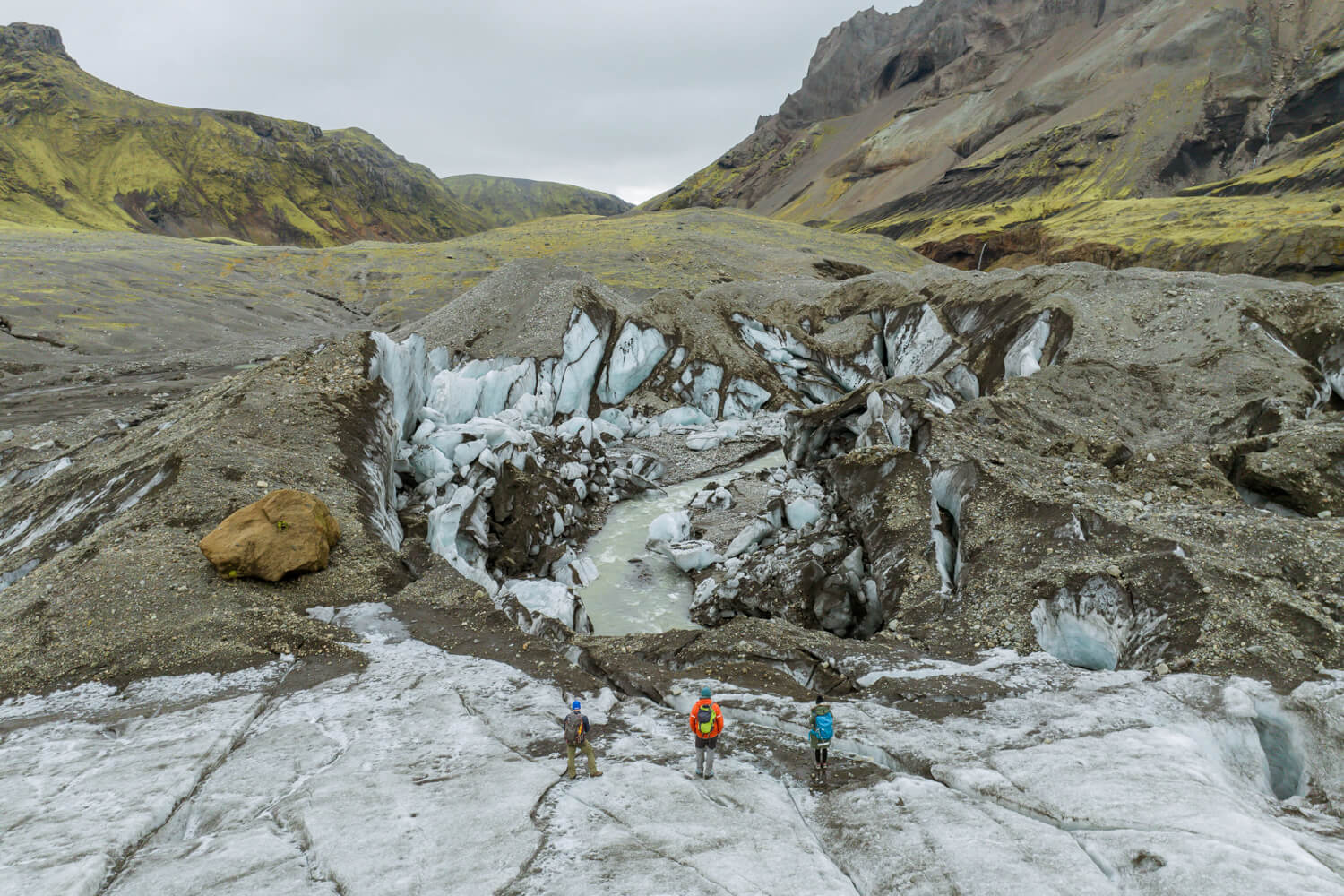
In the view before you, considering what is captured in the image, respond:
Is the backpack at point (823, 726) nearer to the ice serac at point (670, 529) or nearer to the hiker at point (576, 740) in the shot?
the hiker at point (576, 740)

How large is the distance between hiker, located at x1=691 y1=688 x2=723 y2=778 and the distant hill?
165754 mm

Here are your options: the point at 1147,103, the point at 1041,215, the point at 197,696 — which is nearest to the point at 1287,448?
the point at 197,696

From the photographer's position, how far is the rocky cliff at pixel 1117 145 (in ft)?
246

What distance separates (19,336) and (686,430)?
46.3m

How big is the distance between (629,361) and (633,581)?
878 inches

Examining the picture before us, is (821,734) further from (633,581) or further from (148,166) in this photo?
(148,166)

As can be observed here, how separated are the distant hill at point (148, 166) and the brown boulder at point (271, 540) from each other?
15516cm

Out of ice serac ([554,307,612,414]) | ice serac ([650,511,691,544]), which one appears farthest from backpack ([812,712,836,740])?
ice serac ([554,307,612,414])

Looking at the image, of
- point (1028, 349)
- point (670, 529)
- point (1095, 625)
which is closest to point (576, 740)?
point (1095, 625)

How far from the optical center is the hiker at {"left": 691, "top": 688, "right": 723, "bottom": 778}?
7395 mm

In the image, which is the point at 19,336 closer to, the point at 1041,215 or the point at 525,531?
the point at 525,531

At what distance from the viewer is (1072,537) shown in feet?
42.5

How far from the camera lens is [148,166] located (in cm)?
15238

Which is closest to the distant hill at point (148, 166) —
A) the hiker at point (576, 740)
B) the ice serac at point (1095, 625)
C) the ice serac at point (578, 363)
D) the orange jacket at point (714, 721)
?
the ice serac at point (578, 363)
